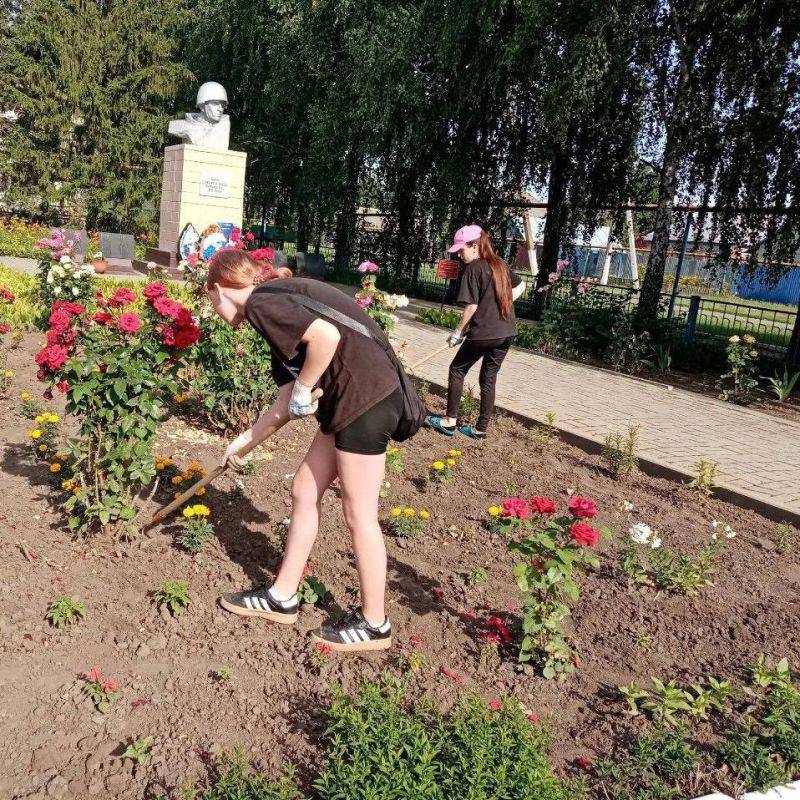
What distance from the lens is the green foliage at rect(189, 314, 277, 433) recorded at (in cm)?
502

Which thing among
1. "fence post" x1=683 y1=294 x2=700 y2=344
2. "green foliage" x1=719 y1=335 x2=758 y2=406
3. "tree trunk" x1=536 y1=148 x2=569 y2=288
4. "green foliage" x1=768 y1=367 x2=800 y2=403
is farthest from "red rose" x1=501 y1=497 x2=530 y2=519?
"tree trunk" x1=536 y1=148 x2=569 y2=288

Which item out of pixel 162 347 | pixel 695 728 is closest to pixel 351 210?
pixel 162 347

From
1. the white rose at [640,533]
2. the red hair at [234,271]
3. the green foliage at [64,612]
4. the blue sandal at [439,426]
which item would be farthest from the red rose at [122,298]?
the blue sandal at [439,426]

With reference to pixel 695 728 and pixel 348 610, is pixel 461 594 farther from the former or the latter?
pixel 695 728

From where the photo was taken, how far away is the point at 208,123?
15711 millimetres

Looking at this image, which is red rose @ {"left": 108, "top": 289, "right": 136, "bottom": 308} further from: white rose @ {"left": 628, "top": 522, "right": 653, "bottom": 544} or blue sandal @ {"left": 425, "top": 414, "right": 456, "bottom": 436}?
blue sandal @ {"left": 425, "top": 414, "right": 456, "bottom": 436}

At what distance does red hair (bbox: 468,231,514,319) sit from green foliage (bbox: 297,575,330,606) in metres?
2.88

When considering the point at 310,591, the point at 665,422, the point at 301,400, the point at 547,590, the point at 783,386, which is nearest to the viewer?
the point at 301,400

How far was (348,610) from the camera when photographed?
125 inches

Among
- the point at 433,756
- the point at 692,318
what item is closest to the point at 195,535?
the point at 433,756

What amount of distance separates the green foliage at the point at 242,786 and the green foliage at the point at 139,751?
0.22 meters

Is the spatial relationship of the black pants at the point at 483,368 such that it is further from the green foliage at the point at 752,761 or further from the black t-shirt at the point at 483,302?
the green foliage at the point at 752,761

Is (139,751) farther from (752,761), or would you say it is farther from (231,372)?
(231,372)

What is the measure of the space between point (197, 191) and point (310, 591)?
14094 millimetres
